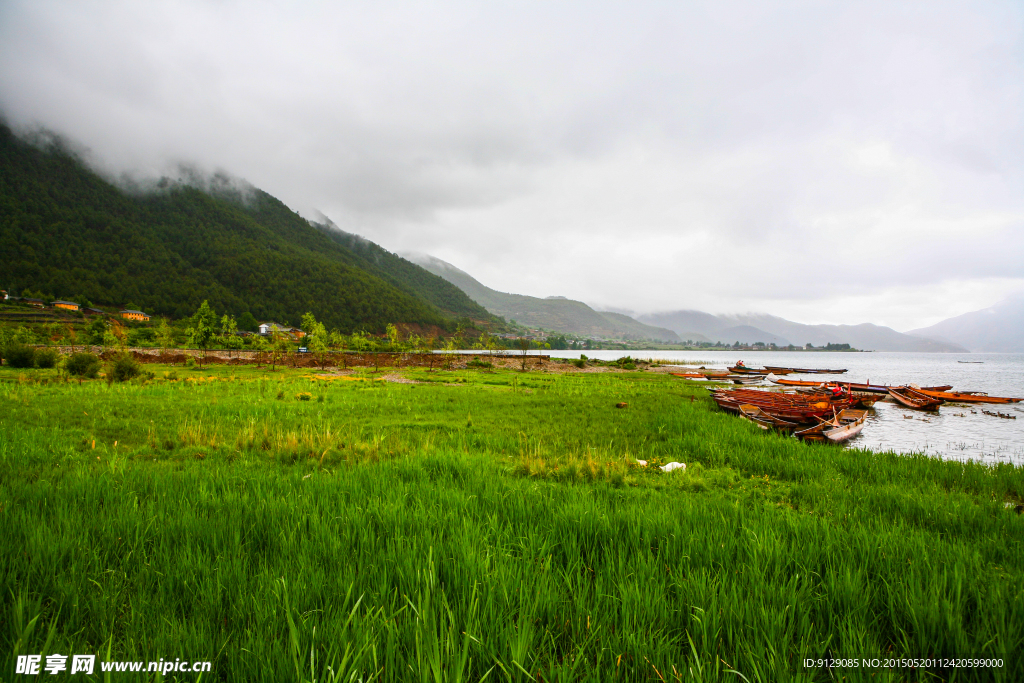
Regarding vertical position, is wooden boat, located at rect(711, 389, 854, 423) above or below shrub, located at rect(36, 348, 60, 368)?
above

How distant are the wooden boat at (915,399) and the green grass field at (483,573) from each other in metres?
21.7

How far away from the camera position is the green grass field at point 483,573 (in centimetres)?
173

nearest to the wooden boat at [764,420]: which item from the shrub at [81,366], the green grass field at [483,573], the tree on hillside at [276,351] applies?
the green grass field at [483,573]

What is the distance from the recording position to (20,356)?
21.5 meters

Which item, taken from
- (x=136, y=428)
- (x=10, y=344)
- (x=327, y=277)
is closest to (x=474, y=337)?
(x=327, y=277)

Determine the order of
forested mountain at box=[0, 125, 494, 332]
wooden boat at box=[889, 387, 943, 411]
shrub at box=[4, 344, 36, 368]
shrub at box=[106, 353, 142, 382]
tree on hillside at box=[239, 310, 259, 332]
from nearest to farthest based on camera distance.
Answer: shrub at box=[106, 353, 142, 382] → wooden boat at box=[889, 387, 943, 411] → shrub at box=[4, 344, 36, 368] → tree on hillside at box=[239, 310, 259, 332] → forested mountain at box=[0, 125, 494, 332]

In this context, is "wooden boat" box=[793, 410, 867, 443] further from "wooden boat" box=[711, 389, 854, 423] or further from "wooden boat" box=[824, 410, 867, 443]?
"wooden boat" box=[711, 389, 854, 423]

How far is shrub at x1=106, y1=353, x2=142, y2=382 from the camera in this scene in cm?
1706

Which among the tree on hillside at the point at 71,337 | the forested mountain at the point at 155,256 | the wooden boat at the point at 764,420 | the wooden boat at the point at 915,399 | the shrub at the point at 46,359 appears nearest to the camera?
the wooden boat at the point at 764,420

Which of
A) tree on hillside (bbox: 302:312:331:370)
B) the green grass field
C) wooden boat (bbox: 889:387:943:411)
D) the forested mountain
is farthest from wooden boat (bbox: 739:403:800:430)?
the forested mountain

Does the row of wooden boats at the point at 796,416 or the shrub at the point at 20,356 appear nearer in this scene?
the row of wooden boats at the point at 796,416

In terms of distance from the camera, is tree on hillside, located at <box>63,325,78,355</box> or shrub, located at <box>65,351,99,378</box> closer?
shrub, located at <box>65,351,99,378</box>

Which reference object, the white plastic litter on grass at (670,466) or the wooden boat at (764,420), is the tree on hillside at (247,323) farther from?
Answer: the white plastic litter on grass at (670,466)

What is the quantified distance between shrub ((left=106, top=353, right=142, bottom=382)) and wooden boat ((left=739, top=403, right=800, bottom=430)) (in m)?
25.4
